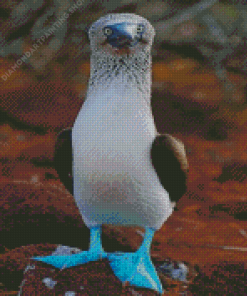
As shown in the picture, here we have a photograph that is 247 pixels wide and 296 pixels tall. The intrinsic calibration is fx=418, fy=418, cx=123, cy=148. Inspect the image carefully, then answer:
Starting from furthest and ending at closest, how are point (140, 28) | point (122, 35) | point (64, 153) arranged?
point (64, 153), point (140, 28), point (122, 35)

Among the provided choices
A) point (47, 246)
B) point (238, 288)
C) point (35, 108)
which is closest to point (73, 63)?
point (35, 108)

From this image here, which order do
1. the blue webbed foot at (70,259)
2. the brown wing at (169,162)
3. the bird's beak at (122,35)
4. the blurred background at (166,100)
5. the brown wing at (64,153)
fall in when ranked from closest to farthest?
the bird's beak at (122,35)
the brown wing at (169,162)
the blue webbed foot at (70,259)
the brown wing at (64,153)
the blurred background at (166,100)

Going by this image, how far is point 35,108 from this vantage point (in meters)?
8.47

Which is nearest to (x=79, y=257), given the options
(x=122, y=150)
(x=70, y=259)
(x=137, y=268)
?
(x=70, y=259)

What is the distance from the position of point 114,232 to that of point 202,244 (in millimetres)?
1287

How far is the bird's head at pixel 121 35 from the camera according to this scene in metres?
2.56

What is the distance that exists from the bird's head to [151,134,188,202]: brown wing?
599 mm

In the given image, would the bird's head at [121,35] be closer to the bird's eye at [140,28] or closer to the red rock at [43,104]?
the bird's eye at [140,28]

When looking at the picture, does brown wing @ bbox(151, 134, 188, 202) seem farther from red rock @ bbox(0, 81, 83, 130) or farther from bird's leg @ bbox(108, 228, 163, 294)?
red rock @ bbox(0, 81, 83, 130)

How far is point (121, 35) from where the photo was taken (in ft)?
8.33

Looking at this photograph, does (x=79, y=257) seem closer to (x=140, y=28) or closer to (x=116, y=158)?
(x=116, y=158)

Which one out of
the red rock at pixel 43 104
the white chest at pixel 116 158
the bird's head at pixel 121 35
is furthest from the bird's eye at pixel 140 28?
the red rock at pixel 43 104

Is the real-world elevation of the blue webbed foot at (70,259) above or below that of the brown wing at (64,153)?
below

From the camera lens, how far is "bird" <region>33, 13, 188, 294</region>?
8.43 ft
